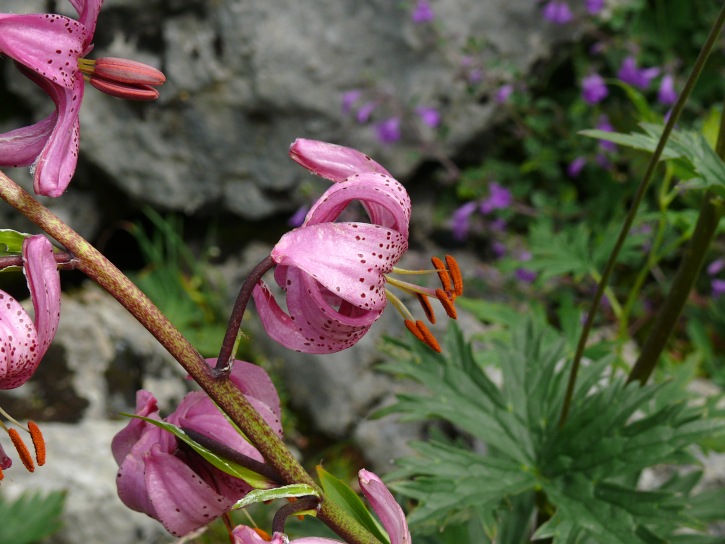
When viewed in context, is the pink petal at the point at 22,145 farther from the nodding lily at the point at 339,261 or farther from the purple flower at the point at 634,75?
the purple flower at the point at 634,75

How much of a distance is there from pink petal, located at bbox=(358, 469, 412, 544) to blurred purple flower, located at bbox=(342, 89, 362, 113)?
2.51m

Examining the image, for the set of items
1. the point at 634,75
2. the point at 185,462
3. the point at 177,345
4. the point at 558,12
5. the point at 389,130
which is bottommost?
the point at 389,130

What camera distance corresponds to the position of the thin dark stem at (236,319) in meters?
0.63

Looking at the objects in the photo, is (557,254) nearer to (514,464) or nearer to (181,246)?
(514,464)

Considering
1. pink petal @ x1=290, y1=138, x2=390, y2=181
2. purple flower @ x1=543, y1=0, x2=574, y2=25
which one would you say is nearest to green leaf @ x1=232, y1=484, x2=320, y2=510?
pink petal @ x1=290, y1=138, x2=390, y2=181

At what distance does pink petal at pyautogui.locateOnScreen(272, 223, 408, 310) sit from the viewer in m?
0.59

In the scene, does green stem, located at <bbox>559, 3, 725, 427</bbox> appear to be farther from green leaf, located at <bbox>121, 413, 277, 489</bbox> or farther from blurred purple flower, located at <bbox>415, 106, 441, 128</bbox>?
blurred purple flower, located at <bbox>415, 106, 441, 128</bbox>

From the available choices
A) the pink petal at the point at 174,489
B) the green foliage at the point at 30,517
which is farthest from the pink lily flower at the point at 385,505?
the green foliage at the point at 30,517

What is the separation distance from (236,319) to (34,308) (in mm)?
144

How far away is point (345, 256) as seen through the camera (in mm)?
605

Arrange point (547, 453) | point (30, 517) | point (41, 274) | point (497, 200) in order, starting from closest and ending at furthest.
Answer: point (41, 274)
point (547, 453)
point (30, 517)
point (497, 200)

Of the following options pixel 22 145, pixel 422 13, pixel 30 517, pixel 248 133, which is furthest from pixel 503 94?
pixel 22 145

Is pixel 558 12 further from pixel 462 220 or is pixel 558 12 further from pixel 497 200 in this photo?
pixel 462 220

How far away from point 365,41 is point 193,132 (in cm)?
76
